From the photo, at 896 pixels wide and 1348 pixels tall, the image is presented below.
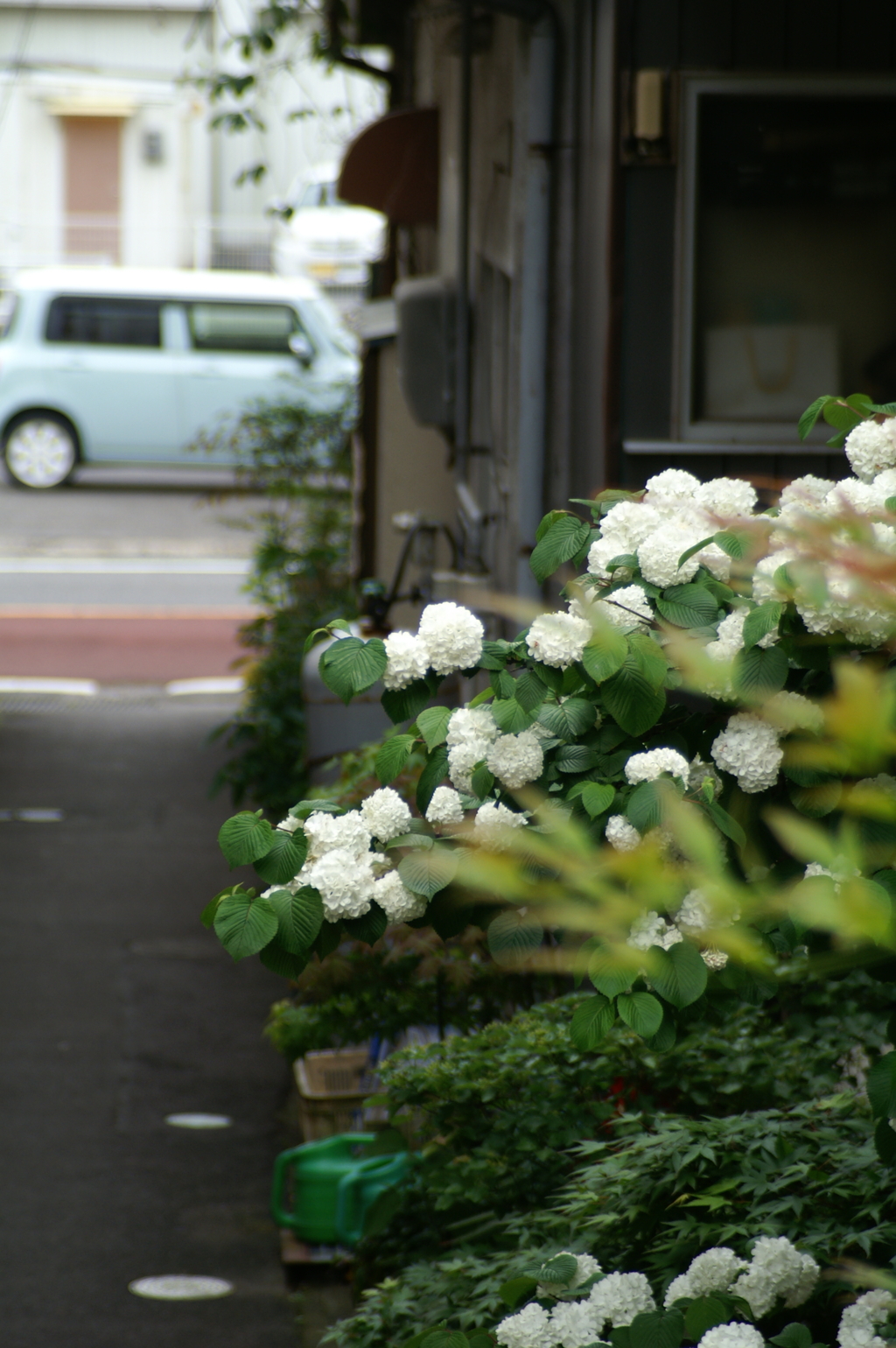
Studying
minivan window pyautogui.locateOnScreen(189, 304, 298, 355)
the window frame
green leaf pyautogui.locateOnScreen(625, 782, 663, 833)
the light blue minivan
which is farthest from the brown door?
green leaf pyautogui.locateOnScreen(625, 782, 663, 833)

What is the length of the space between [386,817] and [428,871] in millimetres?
117

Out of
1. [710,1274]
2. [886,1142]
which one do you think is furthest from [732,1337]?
[886,1142]

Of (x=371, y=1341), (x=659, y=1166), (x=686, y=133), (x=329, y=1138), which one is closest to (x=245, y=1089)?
(x=329, y=1138)

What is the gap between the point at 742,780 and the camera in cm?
191

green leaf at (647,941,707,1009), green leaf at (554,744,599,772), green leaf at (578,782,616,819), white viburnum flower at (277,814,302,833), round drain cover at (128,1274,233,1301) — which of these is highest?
green leaf at (554,744,599,772)

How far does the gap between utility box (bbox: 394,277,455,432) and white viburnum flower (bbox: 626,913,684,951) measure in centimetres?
517

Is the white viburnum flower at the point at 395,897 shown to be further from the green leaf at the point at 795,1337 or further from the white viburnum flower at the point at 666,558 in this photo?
the green leaf at the point at 795,1337

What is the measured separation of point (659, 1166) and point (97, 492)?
17.0 meters

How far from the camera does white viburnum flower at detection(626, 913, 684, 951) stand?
6.04 ft

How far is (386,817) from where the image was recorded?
2096mm

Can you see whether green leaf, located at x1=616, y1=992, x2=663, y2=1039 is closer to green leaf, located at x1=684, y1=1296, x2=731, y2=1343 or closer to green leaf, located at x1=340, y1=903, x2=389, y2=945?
green leaf, located at x1=340, y1=903, x2=389, y2=945

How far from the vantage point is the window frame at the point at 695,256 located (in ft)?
14.1

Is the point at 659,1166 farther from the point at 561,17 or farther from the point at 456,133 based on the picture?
the point at 456,133

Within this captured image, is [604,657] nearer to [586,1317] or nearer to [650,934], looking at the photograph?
[650,934]
